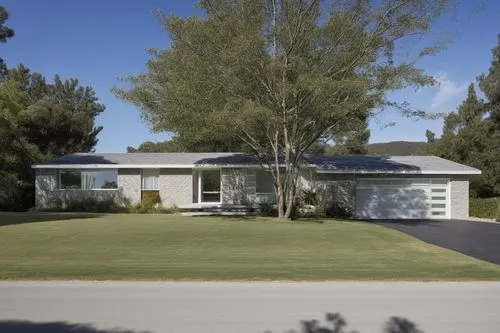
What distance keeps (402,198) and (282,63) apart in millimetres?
11642

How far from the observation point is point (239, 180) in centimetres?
2939

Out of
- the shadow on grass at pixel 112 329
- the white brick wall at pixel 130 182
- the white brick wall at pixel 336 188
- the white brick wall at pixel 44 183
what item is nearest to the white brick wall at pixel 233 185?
the white brick wall at pixel 336 188

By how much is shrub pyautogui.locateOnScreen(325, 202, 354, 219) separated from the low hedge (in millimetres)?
6935

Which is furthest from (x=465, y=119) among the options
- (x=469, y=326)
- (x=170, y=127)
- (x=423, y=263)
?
(x=469, y=326)

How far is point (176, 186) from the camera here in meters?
29.0

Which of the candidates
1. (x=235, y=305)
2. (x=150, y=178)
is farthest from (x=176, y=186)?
(x=235, y=305)

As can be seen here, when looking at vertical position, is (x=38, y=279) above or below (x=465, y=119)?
below

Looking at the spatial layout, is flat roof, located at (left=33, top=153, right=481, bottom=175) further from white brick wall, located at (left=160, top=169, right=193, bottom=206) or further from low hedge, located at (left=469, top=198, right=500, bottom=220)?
low hedge, located at (left=469, top=198, right=500, bottom=220)

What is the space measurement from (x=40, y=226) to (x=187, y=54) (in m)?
8.45

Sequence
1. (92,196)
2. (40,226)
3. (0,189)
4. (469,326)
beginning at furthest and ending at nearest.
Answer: (92,196) → (0,189) → (40,226) → (469,326)

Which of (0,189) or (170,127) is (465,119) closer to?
(170,127)

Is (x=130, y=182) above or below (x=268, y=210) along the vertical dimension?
above

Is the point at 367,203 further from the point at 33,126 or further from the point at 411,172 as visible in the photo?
the point at 33,126

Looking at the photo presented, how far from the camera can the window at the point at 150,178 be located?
2917 centimetres
